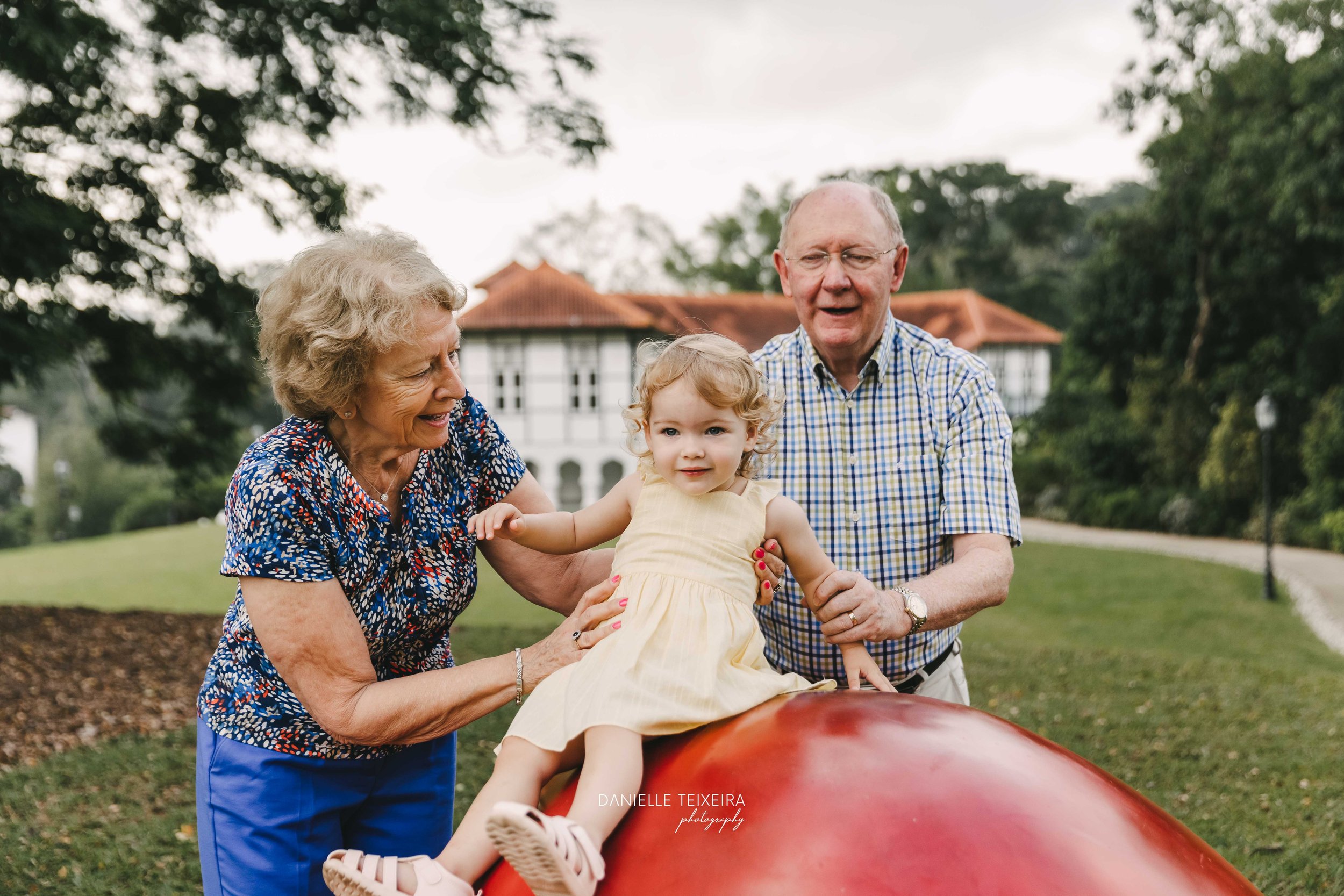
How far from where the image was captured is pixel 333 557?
230 centimetres

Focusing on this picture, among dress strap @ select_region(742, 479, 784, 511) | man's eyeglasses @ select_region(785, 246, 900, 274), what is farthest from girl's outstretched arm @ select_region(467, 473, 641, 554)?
man's eyeglasses @ select_region(785, 246, 900, 274)

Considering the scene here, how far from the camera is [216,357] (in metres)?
11.5

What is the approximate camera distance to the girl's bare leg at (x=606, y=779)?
1.97 meters

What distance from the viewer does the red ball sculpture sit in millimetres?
1744

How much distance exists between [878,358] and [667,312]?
28.8 m

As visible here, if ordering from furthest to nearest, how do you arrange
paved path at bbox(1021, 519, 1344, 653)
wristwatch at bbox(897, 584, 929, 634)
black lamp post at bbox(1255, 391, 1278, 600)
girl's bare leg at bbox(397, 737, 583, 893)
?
black lamp post at bbox(1255, 391, 1278, 600)
paved path at bbox(1021, 519, 1344, 653)
wristwatch at bbox(897, 584, 929, 634)
girl's bare leg at bbox(397, 737, 583, 893)

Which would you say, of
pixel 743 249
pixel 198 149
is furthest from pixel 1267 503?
pixel 743 249

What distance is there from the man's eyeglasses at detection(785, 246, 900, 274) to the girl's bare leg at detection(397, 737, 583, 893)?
1666mm

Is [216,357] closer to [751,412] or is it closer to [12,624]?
[12,624]

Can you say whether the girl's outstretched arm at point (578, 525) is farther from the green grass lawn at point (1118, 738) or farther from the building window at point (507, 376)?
the building window at point (507, 376)

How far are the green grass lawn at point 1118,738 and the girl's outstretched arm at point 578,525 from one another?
A: 3.45 metres

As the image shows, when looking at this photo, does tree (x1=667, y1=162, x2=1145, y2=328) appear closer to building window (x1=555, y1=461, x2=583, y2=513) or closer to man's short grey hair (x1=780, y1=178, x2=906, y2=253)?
building window (x1=555, y1=461, x2=583, y2=513)

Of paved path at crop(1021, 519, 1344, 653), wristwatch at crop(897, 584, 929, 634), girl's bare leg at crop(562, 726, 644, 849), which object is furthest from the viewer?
paved path at crop(1021, 519, 1344, 653)

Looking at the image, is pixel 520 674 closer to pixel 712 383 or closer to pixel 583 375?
pixel 712 383
